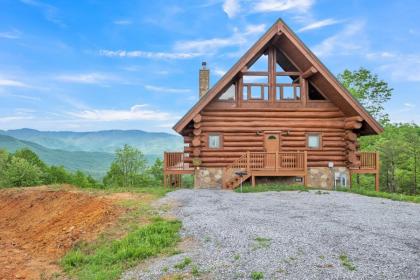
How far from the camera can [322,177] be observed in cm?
1962

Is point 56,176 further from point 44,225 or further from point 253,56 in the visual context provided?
point 253,56

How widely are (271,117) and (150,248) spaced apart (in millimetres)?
13593

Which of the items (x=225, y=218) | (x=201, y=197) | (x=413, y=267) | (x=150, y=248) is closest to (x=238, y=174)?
(x=201, y=197)

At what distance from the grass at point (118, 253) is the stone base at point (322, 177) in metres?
12.4

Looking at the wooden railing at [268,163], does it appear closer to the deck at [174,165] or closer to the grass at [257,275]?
the deck at [174,165]

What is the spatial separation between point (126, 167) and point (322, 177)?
1336 inches

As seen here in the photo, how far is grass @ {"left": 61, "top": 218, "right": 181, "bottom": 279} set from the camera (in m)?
7.03

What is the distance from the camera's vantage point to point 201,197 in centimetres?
1478

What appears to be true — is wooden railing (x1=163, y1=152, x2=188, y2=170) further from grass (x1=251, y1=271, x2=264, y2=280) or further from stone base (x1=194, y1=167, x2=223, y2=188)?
grass (x1=251, y1=271, x2=264, y2=280)

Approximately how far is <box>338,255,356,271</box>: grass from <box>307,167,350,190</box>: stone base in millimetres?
13021

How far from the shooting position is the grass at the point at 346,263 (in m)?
6.25

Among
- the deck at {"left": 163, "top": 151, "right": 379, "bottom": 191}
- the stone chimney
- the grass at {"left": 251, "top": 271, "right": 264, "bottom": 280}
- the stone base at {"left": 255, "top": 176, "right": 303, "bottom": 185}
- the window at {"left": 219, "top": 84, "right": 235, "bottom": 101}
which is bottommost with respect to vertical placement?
the grass at {"left": 251, "top": 271, "right": 264, "bottom": 280}

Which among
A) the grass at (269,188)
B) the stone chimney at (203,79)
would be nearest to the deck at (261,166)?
the grass at (269,188)

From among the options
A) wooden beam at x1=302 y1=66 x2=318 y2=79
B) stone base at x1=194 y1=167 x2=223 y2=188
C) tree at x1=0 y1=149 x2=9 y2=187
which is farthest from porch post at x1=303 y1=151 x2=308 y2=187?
tree at x1=0 y1=149 x2=9 y2=187
